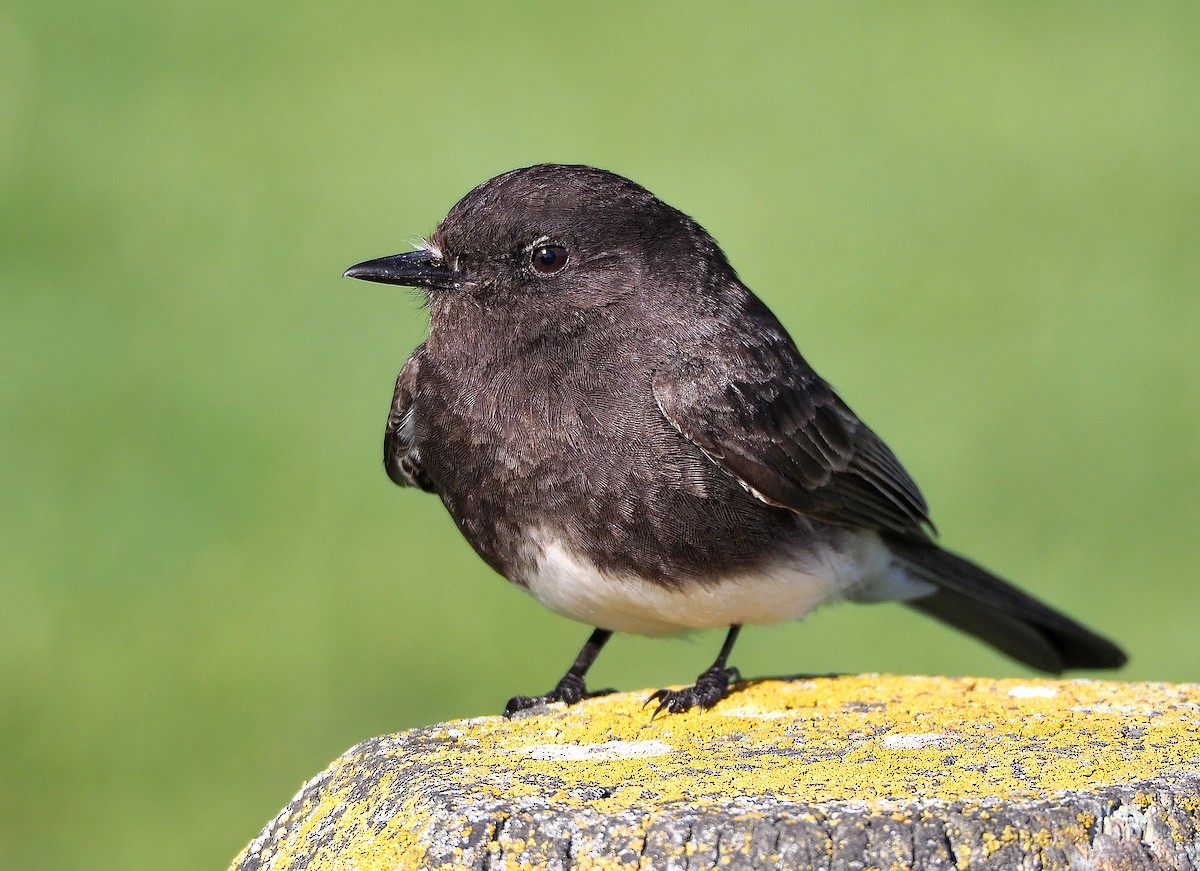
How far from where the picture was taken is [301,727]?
757 centimetres

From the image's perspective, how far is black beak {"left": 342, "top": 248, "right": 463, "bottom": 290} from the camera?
5.22 m

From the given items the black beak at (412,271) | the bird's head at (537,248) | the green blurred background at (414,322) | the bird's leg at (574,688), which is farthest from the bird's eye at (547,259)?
the green blurred background at (414,322)

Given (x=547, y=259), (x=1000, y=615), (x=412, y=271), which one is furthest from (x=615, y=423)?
(x=1000, y=615)

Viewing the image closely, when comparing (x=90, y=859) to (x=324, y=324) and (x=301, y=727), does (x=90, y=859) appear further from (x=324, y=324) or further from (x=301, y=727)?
(x=324, y=324)

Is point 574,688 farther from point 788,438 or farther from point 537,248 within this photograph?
point 537,248

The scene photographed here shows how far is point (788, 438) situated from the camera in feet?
17.6

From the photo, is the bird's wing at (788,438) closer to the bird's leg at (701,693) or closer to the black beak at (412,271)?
the bird's leg at (701,693)

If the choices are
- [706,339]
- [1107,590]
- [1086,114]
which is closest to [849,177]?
[1086,114]

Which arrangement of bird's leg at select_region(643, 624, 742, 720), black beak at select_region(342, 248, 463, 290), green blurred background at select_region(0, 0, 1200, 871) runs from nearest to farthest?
bird's leg at select_region(643, 624, 742, 720) < black beak at select_region(342, 248, 463, 290) < green blurred background at select_region(0, 0, 1200, 871)

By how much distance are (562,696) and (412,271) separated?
1.41 meters

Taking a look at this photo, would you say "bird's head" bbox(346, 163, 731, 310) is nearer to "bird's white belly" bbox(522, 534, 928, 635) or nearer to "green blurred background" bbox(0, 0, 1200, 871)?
"bird's white belly" bbox(522, 534, 928, 635)

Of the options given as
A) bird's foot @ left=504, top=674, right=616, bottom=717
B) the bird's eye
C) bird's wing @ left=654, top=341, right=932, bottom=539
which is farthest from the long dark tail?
the bird's eye

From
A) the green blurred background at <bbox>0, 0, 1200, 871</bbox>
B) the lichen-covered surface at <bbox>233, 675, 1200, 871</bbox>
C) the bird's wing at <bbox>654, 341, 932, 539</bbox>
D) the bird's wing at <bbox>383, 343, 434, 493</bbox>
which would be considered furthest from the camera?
the green blurred background at <bbox>0, 0, 1200, 871</bbox>

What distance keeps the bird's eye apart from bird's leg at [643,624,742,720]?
4.40ft
